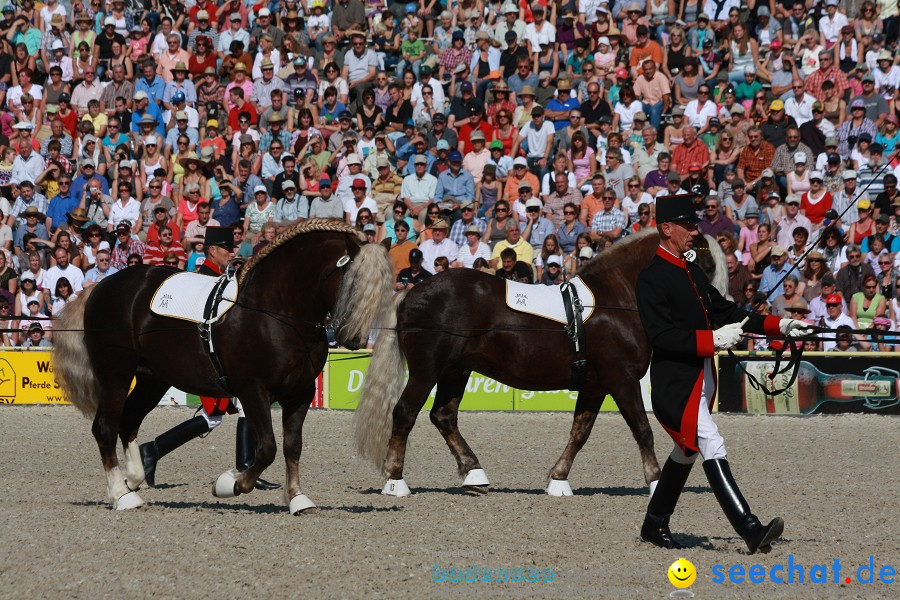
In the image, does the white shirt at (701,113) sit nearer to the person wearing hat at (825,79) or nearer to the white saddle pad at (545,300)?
the person wearing hat at (825,79)

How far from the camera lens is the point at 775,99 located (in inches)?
773

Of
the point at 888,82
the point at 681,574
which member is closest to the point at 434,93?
the point at 888,82

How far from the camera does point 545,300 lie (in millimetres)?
10227

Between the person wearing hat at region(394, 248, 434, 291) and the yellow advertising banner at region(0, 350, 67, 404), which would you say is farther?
the yellow advertising banner at region(0, 350, 67, 404)

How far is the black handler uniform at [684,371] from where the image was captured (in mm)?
7160

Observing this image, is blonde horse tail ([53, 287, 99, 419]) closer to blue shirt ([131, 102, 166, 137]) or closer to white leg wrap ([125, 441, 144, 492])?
white leg wrap ([125, 441, 144, 492])

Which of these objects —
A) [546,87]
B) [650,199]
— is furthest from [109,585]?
[546,87]

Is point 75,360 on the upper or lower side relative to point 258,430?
upper

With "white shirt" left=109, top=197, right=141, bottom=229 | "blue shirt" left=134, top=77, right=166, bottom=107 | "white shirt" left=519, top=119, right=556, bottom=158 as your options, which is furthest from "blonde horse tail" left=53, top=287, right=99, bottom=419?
"blue shirt" left=134, top=77, right=166, bottom=107

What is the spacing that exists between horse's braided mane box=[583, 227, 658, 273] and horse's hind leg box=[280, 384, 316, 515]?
2.60 m

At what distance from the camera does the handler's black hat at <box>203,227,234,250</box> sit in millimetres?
10422

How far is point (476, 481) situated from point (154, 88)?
14650 mm

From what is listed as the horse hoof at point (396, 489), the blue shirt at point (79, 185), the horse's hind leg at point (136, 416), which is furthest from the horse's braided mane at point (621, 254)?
the blue shirt at point (79, 185)

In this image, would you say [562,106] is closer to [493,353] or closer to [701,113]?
[701,113]
